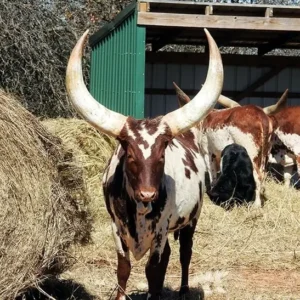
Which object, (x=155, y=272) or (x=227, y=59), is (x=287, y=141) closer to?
(x=227, y=59)

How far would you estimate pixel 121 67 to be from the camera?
13.8 m

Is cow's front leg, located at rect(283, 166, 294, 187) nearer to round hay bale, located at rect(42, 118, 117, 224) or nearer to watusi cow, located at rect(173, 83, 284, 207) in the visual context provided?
watusi cow, located at rect(173, 83, 284, 207)

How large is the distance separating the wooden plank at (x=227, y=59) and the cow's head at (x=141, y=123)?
10.4 meters

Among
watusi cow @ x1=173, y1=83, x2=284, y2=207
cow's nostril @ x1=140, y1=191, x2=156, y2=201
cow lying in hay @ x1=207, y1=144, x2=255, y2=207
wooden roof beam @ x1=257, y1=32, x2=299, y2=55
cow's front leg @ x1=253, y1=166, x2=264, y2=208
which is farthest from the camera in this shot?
wooden roof beam @ x1=257, y1=32, x2=299, y2=55

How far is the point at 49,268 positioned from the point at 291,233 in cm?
459

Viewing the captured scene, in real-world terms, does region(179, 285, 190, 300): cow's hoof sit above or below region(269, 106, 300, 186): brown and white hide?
above

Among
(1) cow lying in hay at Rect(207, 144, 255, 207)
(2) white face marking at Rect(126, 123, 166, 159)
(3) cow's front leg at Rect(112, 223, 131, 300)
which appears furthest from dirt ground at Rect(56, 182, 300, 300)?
(2) white face marking at Rect(126, 123, 166, 159)

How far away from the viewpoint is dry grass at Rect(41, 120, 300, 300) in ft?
25.5

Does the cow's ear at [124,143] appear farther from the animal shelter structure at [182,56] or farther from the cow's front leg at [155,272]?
the animal shelter structure at [182,56]

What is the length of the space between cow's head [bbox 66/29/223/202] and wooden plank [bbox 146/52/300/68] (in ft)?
34.2

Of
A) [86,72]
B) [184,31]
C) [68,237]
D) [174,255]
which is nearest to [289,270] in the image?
[174,255]

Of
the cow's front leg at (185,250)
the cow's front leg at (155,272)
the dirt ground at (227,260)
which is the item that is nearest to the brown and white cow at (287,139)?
the dirt ground at (227,260)

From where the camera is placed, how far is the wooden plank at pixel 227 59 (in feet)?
54.9

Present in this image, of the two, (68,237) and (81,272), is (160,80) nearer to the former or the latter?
(81,272)
